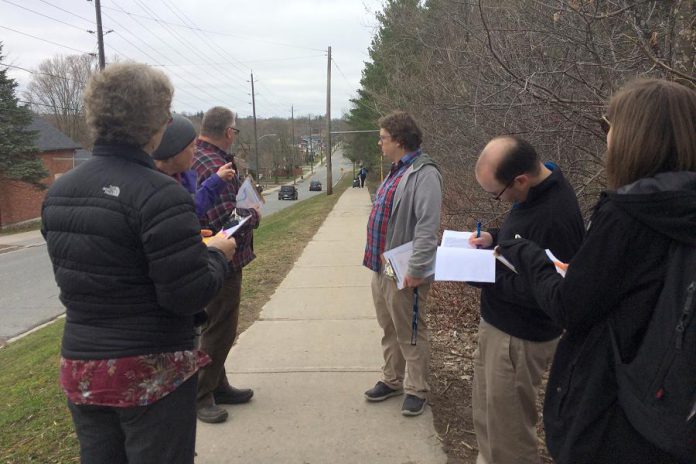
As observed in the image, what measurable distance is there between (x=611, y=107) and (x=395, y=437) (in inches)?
93.3

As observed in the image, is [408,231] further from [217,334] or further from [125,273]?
[125,273]

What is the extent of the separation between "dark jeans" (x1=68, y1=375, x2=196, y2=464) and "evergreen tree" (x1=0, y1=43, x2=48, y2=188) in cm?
3400

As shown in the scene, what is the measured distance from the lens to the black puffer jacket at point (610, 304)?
139 centimetres

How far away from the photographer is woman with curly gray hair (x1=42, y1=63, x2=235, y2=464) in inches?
66.9

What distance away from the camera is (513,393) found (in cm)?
234

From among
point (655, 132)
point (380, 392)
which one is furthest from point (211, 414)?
point (655, 132)

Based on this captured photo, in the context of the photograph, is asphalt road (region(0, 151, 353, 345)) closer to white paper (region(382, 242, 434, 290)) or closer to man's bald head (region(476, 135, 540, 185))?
white paper (region(382, 242, 434, 290))

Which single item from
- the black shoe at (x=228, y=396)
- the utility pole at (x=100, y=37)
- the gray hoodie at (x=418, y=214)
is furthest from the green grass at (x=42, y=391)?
the utility pole at (x=100, y=37)

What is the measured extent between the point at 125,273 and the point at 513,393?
1721 mm

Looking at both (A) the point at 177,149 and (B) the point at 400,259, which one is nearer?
(A) the point at 177,149

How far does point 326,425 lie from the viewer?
337 cm

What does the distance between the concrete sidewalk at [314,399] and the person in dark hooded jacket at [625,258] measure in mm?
1639

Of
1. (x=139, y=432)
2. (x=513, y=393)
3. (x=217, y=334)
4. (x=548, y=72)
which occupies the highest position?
(x=548, y=72)

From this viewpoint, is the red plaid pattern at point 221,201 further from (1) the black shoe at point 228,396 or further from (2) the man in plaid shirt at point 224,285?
(1) the black shoe at point 228,396
